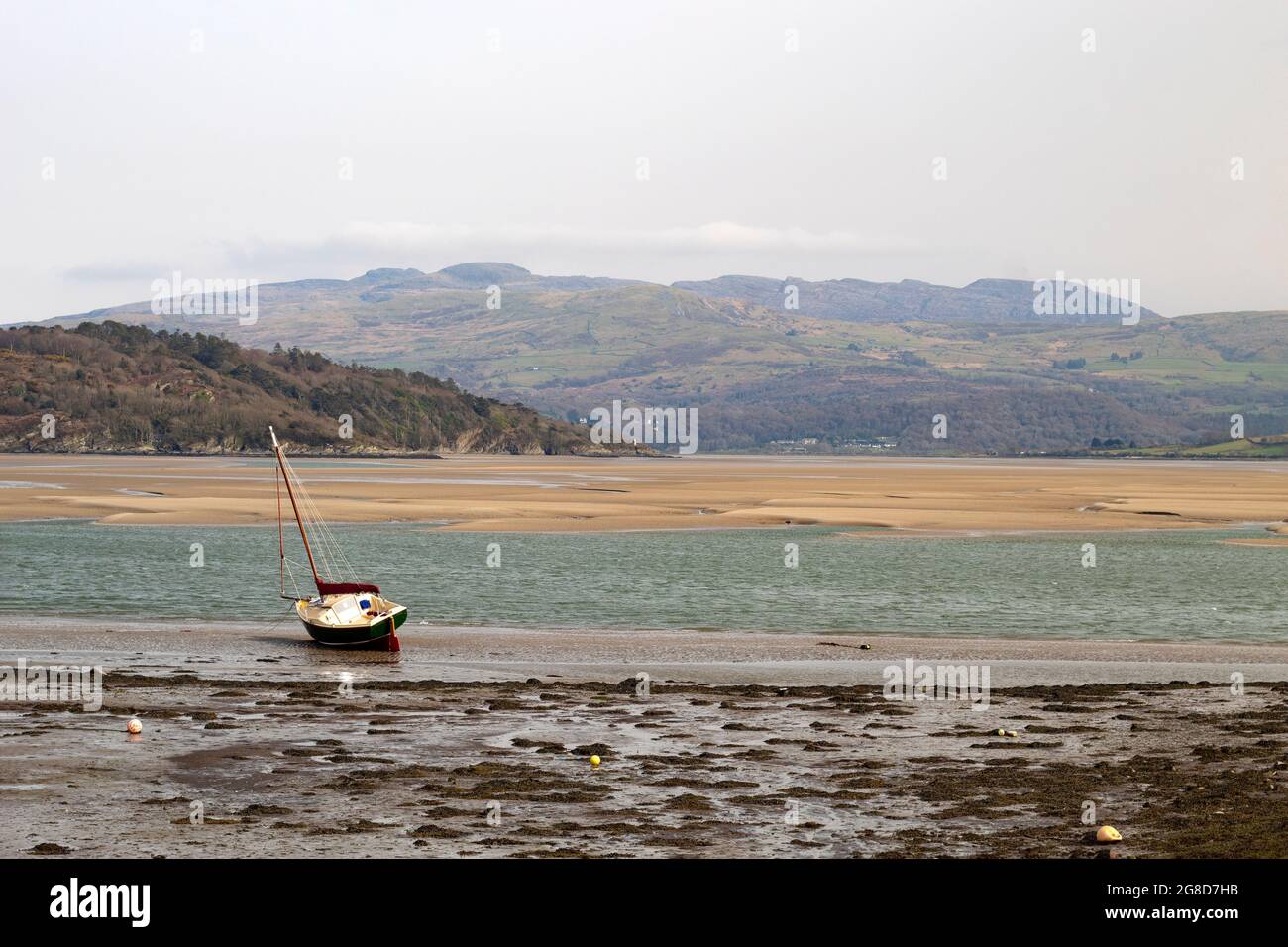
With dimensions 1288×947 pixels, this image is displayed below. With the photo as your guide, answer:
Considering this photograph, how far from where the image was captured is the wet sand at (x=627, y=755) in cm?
1559

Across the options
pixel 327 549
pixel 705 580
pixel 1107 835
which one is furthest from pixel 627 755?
pixel 327 549

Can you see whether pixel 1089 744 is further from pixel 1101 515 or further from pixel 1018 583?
pixel 1101 515

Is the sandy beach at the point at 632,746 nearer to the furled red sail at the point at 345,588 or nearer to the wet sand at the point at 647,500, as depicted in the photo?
the furled red sail at the point at 345,588

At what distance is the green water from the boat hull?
5079mm

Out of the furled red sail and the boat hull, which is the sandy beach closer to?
the boat hull

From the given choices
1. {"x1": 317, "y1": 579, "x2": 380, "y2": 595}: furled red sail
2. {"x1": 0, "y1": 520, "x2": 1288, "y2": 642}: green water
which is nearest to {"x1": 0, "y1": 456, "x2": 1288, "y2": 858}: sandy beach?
{"x1": 317, "y1": 579, "x2": 380, "y2": 595}: furled red sail

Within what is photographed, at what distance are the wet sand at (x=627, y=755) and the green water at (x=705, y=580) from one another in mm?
5524

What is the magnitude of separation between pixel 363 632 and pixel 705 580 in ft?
57.2

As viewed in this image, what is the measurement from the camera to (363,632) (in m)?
32.1

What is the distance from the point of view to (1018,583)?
47156mm
